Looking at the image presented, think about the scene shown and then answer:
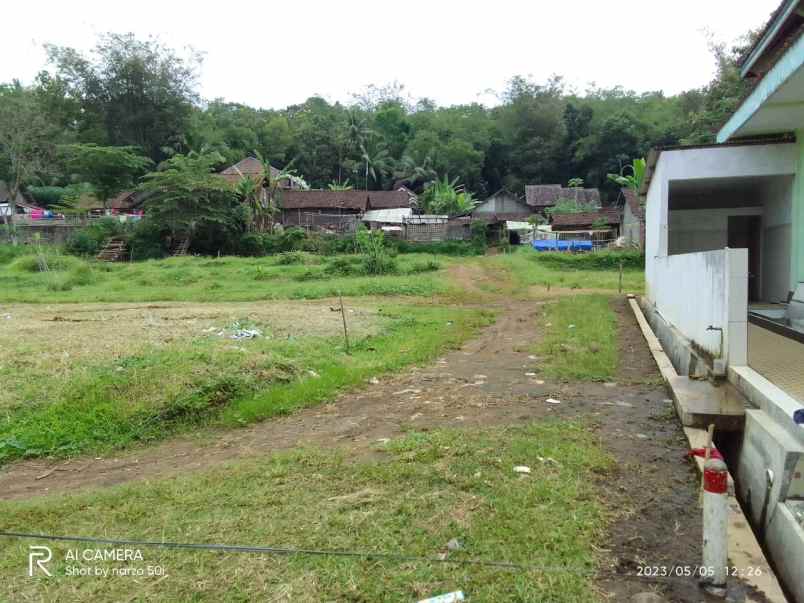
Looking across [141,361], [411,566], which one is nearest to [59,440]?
[141,361]

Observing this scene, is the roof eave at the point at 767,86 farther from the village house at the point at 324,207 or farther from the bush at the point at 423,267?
the village house at the point at 324,207

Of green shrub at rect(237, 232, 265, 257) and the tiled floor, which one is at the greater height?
green shrub at rect(237, 232, 265, 257)

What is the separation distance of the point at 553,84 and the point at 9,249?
54.5 metres

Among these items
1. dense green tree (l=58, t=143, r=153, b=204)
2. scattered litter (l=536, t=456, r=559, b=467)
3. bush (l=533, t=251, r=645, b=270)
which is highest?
dense green tree (l=58, t=143, r=153, b=204)

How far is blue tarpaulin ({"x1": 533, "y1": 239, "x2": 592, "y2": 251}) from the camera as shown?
103 ft

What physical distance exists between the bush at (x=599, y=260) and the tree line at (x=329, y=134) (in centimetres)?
2393

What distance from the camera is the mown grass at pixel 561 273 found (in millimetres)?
20663

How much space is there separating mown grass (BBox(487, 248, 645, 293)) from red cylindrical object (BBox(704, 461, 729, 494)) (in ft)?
56.6

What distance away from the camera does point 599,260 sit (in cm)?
2631

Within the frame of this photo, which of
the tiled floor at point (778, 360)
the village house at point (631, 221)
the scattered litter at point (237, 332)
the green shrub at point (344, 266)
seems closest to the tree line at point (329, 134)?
the village house at point (631, 221)

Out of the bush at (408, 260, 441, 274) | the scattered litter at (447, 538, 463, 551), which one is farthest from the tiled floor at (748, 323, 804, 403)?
the bush at (408, 260, 441, 274)

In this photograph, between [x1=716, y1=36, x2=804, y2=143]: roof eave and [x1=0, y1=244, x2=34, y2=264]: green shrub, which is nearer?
[x1=716, y1=36, x2=804, y2=143]: roof eave

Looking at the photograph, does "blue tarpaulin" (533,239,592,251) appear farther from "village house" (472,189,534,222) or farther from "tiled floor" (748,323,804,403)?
"tiled floor" (748,323,804,403)

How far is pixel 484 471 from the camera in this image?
172 inches
